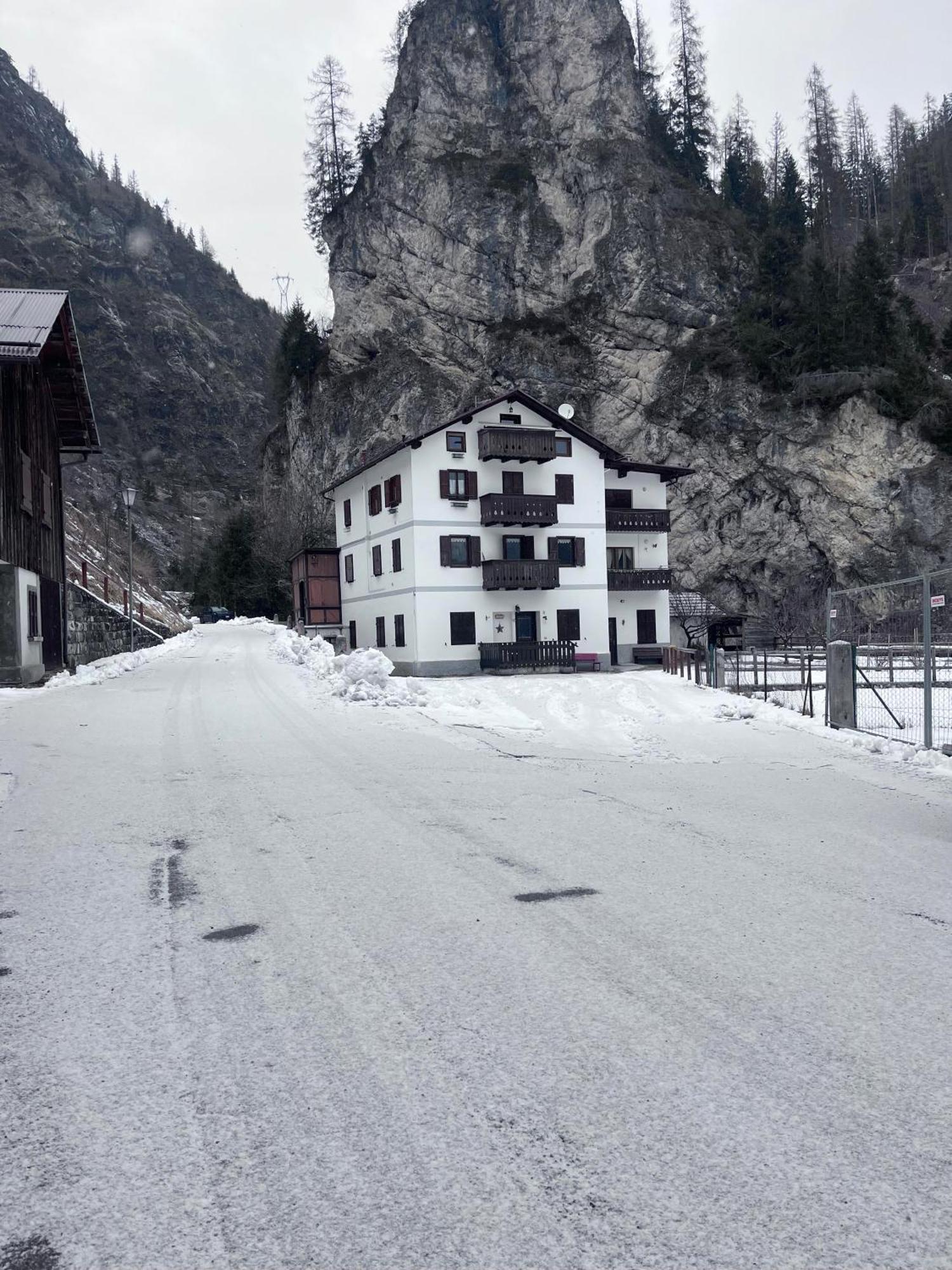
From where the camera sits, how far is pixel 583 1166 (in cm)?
Answer: 268

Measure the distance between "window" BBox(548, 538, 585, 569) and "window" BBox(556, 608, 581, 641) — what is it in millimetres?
2129

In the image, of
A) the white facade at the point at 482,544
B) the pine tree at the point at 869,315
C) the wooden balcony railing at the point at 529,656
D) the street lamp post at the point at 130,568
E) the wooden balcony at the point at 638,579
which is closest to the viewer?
the street lamp post at the point at 130,568

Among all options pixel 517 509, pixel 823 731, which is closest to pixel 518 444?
pixel 517 509

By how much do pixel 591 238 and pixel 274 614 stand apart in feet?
134

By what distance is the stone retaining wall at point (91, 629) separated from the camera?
27350 millimetres

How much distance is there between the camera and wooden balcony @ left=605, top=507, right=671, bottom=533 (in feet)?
154

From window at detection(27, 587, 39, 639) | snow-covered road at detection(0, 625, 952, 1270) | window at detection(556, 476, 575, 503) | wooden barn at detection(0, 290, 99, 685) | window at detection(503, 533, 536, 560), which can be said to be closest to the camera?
snow-covered road at detection(0, 625, 952, 1270)

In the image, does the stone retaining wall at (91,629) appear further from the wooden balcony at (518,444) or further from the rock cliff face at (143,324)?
the rock cliff face at (143,324)

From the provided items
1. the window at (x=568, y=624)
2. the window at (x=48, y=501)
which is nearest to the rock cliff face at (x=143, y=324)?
the window at (x=568, y=624)

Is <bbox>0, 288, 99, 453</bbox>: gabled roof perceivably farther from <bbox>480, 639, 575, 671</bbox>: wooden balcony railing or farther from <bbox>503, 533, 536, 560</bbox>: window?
<bbox>503, 533, 536, 560</bbox>: window

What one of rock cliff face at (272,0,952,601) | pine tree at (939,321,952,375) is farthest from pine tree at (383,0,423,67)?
pine tree at (939,321,952,375)

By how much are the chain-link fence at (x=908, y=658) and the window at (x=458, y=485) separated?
60.1 feet

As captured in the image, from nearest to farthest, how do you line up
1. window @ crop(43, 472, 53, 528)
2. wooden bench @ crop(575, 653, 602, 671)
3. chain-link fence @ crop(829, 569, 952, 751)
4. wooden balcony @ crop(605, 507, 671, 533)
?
chain-link fence @ crop(829, 569, 952, 751)
window @ crop(43, 472, 53, 528)
wooden bench @ crop(575, 653, 602, 671)
wooden balcony @ crop(605, 507, 671, 533)

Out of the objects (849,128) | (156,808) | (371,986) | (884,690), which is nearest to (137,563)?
(884,690)
